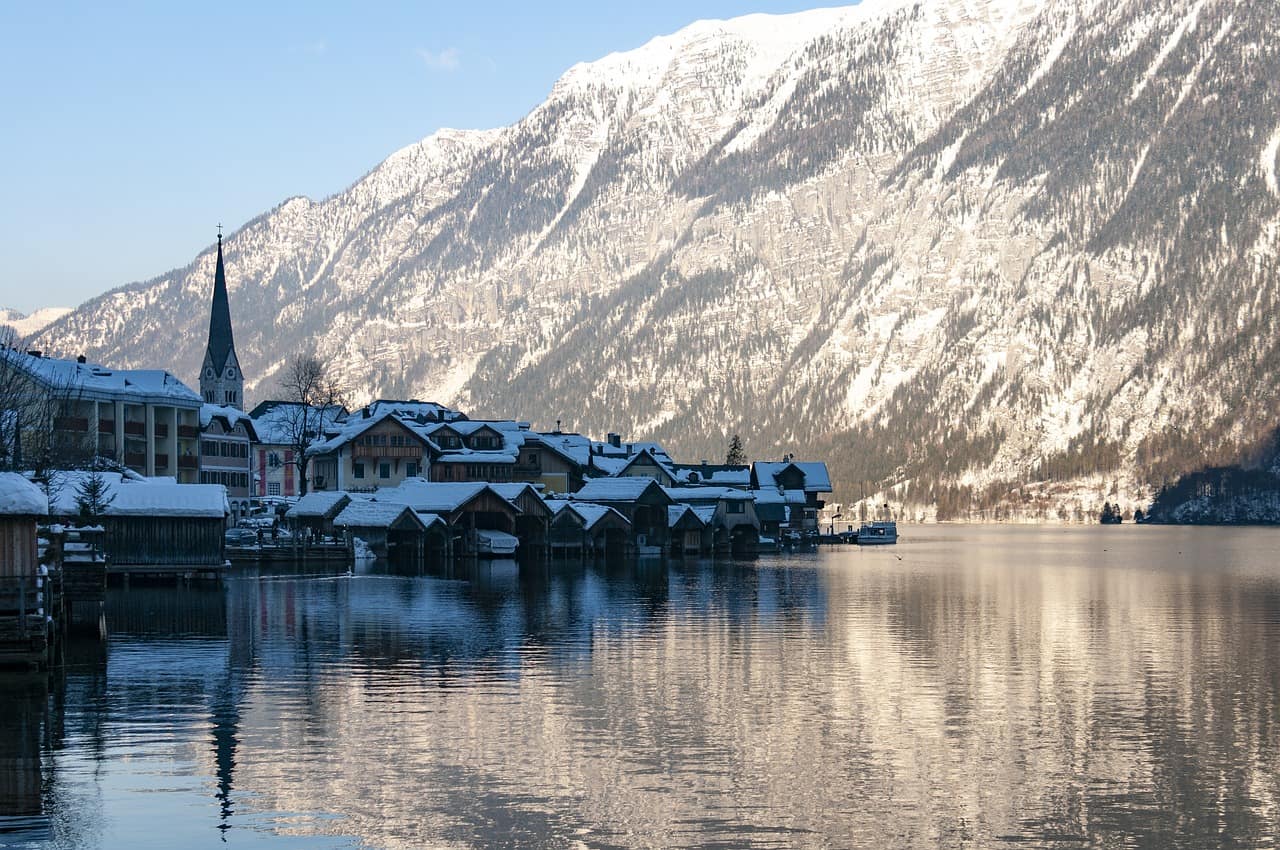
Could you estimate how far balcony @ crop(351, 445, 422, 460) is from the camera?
16512cm

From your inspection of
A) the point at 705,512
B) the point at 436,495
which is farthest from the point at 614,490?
the point at 436,495

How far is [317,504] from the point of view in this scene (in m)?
148

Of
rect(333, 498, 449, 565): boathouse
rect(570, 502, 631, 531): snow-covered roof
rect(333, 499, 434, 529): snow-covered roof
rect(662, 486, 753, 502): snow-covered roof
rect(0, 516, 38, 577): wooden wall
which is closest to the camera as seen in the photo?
rect(0, 516, 38, 577): wooden wall

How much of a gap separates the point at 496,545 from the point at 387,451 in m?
27.2

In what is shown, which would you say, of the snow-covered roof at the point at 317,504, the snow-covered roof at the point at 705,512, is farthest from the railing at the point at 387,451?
the snow-covered roof at the point at 705,512

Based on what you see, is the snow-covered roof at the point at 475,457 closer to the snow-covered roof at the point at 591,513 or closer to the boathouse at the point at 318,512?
the snow-covered roof at the point at 591,513

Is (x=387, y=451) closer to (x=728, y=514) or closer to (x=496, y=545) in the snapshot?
(x=496, y=545)

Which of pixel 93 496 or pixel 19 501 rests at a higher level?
pixel 93 496

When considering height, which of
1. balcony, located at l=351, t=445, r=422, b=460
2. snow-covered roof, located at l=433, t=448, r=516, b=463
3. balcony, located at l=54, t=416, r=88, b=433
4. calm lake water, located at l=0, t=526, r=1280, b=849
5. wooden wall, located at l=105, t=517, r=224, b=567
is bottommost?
calm lake water, located at l=0, t=526, r=1280, b=849

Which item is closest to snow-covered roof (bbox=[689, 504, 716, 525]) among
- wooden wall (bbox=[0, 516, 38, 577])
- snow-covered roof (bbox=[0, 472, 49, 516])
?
wooden wall (bbox=[0, 516, 38, 577])

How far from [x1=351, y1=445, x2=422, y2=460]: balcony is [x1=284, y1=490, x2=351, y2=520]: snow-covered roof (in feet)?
47.9

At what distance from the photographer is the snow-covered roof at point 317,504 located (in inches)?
5753

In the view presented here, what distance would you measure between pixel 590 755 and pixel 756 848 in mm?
9010

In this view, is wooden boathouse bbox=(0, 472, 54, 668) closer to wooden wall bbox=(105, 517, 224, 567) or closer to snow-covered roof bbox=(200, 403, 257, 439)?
wooden wall bbox=(105, 517, 224, 567)
